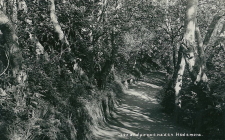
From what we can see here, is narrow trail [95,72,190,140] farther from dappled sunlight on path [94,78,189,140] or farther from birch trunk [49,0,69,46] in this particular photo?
birch trunk [49,0,69,46]

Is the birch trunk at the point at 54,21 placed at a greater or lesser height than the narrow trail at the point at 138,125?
greater

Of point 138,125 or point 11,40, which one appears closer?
point 11,40

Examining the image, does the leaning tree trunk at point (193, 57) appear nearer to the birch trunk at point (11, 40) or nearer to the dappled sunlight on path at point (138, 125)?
the dappled sunlight on path at point (138, 125)

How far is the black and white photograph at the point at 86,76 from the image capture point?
6711mm

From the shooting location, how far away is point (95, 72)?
1495 centimetres

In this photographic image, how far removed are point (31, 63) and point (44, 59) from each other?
1170mm

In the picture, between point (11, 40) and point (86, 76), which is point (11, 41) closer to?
point (11, 40)

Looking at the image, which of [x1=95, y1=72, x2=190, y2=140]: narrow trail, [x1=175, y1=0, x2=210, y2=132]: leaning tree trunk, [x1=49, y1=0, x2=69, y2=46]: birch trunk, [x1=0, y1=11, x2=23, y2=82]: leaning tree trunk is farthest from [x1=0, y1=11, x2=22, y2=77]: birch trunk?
[x1=175, y1=0, x2=210, y2=132]: leaning tree trunk

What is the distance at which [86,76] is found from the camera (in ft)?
43.1

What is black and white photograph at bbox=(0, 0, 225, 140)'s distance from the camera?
22.0 feet

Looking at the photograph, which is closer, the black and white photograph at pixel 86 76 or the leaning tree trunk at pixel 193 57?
the black and white photograph at pixel 86 76

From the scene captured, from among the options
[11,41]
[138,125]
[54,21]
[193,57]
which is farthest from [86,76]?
[11,41]

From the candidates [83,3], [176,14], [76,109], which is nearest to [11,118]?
[76,109]

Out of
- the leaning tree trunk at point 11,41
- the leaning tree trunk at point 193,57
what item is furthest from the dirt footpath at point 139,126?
the leaning tree trunk at point 11,41
